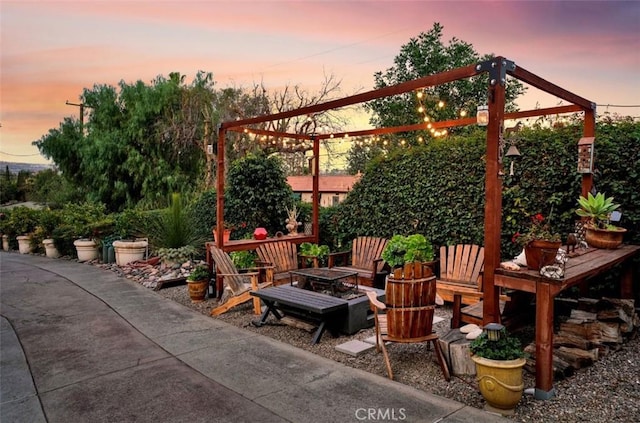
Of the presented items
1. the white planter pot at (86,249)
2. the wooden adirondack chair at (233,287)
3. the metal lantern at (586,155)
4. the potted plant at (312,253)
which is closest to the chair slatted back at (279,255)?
the potted plant at (312,253)

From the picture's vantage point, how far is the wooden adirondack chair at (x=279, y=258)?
19.7ft

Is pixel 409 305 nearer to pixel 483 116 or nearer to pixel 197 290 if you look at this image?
pixel 483 116

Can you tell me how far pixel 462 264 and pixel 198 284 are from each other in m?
3.76

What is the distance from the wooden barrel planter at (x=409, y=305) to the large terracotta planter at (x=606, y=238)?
2.10 metres

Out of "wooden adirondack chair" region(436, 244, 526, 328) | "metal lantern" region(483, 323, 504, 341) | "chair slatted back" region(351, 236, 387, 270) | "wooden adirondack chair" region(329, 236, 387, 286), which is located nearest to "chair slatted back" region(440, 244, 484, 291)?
"wooden adirondack chair" region(436, 244, 526, 328)

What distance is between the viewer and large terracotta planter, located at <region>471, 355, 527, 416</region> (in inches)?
104

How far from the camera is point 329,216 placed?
7660 millimetres

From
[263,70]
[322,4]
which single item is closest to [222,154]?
[322,4]

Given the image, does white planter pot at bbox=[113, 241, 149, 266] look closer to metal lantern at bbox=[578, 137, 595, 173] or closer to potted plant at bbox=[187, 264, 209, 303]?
potted plant at bbox=[187, 264, 209, 303]

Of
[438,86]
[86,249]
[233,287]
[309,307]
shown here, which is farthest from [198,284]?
[438,86]

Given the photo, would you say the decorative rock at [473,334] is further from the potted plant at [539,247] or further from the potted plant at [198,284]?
the potted plant at [198,284]

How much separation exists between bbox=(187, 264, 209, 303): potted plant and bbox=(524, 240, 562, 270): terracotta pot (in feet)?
14.4

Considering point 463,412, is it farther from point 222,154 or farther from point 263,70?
point 263,70

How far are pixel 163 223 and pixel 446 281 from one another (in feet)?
18.9
